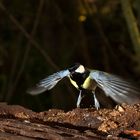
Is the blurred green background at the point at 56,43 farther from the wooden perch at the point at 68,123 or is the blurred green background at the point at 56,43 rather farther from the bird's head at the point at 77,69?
the wooden perch at the point at 68,123

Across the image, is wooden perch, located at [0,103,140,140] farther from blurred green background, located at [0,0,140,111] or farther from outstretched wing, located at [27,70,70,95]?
blurred green background, located at [0,0,140,111]

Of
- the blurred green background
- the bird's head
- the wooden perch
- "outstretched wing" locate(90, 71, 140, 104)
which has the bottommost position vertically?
the wooden perch

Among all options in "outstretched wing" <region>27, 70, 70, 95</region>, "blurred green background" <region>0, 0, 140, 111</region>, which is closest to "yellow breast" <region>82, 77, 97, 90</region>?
"outstretched wing" <region>27, 70, 70, 95</region>

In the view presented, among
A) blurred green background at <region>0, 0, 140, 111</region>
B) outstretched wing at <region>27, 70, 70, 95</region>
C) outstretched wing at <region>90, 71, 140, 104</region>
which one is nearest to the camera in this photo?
outstretched wing at <region>90, 71, 140, 104</region>

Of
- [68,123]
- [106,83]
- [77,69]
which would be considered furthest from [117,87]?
[68,123]

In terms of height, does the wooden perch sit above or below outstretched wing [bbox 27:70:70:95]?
below

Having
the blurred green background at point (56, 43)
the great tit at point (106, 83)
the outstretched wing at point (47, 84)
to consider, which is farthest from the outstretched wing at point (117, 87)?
the blurred green background at point (56, 43)
